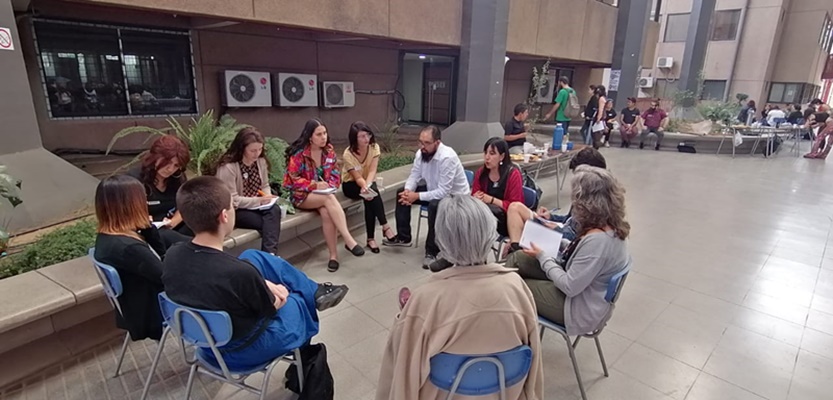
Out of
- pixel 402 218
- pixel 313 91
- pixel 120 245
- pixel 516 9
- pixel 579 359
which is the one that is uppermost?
pixel 516 9

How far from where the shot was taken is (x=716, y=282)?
3.41 metres

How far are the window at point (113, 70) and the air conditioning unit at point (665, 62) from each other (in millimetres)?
18645

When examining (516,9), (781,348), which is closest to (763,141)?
(516,9)

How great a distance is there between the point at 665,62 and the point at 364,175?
60.8 ft

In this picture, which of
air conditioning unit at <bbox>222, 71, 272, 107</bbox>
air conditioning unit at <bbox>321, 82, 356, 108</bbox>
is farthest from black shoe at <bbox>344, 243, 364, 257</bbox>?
air conditioning unit at <bbox>321, 82, 356, 108</bbox>

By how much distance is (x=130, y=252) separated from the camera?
1.83 meters

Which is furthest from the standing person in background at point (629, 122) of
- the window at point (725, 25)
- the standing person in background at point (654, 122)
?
the window at point (725, 25)

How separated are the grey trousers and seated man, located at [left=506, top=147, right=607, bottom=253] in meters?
0.38

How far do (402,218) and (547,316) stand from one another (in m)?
2.03

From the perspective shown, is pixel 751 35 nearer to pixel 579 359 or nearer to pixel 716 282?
pixel 716 282

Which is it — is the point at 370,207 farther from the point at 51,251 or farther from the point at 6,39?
the point at 6,39

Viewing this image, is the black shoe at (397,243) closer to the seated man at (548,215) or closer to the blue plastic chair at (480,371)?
the seated man at (548,215)

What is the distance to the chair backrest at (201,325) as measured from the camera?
58.9 inches

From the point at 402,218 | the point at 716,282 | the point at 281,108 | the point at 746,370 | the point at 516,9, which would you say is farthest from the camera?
the point at 516,9
